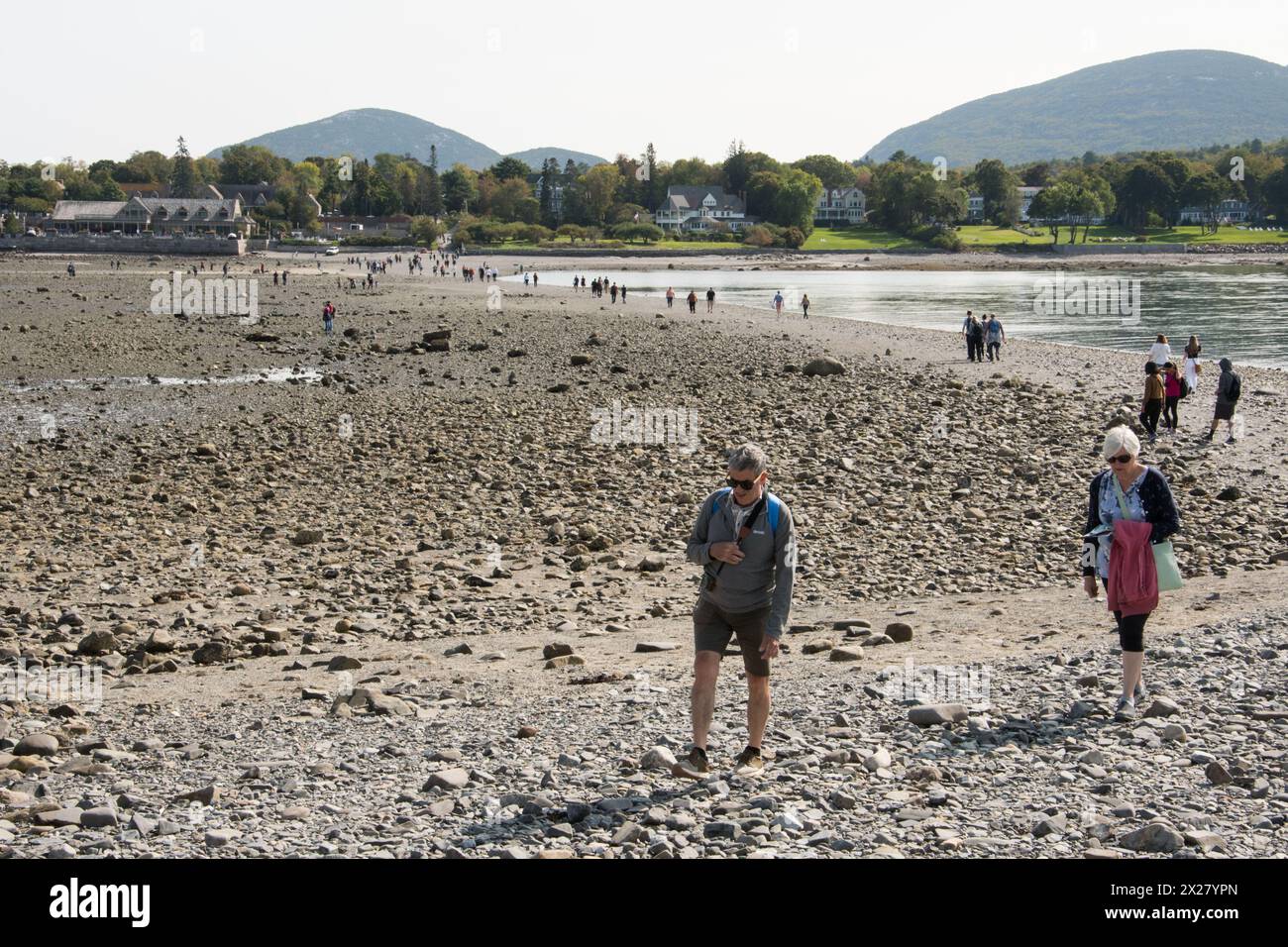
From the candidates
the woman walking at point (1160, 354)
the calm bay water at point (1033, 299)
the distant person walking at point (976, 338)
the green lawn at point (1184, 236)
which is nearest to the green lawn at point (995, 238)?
the green lawn at point (1184, 236)

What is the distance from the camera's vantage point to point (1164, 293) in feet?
280

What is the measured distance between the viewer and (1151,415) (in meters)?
22.7

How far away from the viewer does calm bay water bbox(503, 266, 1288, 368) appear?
50.0 meters

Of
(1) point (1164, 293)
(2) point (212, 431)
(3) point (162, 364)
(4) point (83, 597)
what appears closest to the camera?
(4) point (83, 597)

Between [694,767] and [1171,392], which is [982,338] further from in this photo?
[694,767]

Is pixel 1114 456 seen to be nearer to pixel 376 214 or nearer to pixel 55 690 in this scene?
pixel 55 690

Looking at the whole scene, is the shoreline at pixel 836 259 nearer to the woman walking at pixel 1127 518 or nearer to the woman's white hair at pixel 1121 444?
the woman walking at pixel 1127 518

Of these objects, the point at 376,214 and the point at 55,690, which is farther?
the point at 376,214

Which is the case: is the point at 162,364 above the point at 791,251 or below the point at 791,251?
below

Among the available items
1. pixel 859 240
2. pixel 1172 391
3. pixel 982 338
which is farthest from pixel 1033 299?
pixel 859 240

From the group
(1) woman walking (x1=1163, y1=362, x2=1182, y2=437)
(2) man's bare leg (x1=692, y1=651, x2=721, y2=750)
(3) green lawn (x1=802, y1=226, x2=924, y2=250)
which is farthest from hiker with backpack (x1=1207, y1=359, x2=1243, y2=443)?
(3) green lawn (x1=802, y1=226, x2=924, y2=250)

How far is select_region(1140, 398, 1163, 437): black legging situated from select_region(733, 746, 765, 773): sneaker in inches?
686

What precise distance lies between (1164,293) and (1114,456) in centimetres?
8435
